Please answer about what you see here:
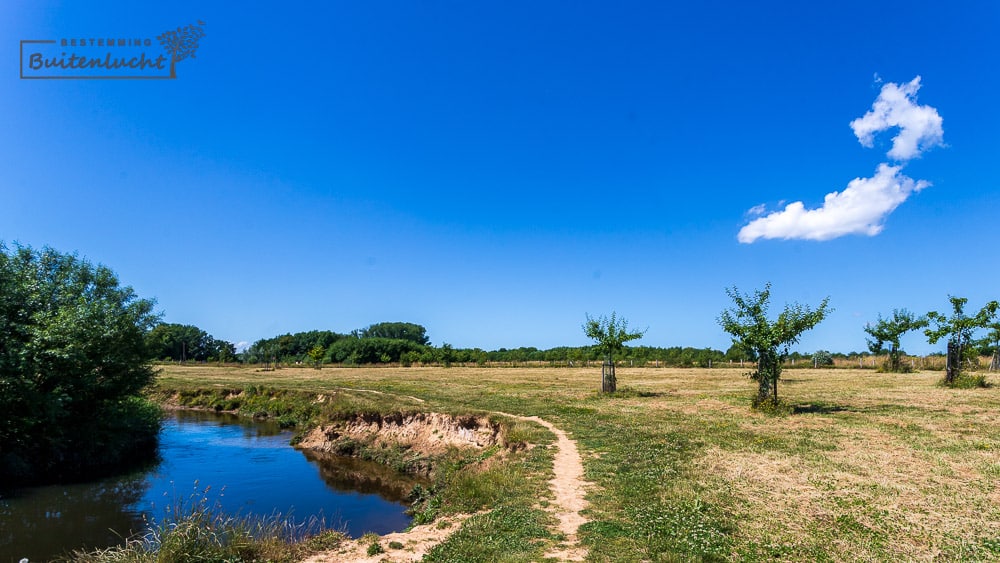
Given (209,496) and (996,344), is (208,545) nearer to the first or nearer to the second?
(209,496)

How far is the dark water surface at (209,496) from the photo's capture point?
1480 centimetres

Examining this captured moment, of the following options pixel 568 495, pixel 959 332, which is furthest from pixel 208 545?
pixel 959 332

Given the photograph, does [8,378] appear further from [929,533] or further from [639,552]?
[929,533]

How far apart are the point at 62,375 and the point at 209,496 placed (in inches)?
331

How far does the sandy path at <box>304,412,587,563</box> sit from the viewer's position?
8.96 metres

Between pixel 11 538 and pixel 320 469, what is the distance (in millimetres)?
11574

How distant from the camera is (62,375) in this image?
20438 mm

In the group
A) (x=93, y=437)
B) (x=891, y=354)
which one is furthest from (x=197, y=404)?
(x=891, y=354)

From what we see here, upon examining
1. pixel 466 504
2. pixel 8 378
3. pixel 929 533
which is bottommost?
pixel 466 504

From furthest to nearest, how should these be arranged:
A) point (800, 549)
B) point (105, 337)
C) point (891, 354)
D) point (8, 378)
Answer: point (891, 354)
point (105, 337)
point (8, 378)
point (800, 549)

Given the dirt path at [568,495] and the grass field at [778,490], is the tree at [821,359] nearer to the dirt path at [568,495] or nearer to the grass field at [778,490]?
the grass field at [778,490]

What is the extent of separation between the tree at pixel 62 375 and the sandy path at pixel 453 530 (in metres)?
17.5

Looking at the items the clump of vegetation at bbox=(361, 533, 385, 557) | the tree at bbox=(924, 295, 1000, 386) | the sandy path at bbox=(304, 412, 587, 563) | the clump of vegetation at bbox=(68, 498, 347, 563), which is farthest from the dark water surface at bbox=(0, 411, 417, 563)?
the tree at bbox=(924, 295, 1000, 386)

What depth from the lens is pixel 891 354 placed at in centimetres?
5378
